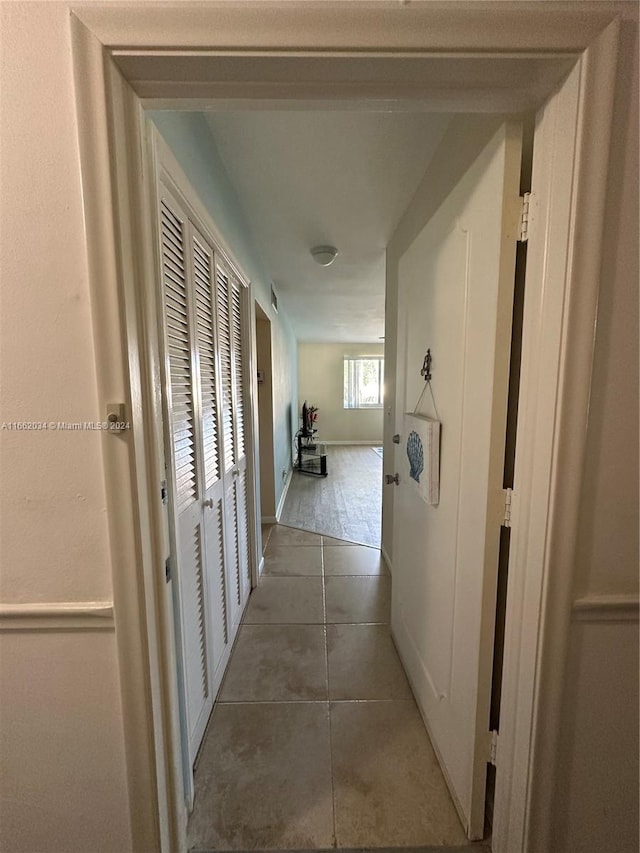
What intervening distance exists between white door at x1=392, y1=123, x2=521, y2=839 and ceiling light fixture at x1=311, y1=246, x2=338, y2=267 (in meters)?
1.18

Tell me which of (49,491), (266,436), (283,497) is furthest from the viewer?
(283,497)

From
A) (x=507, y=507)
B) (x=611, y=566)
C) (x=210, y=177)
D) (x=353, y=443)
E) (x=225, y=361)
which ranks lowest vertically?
(x=353, y=443)

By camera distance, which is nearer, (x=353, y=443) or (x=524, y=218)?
(x=524, y=218)

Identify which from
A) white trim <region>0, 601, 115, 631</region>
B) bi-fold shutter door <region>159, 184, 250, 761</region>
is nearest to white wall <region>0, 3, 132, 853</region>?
white trim <region>0, 601, 115, 631</region>

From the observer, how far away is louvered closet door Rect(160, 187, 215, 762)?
1034 mm

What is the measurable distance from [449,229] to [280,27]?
704 millimetres

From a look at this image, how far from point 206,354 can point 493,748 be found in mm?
1664

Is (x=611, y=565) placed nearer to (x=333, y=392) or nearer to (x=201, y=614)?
(x=201, y=614)

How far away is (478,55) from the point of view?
2.03 feet

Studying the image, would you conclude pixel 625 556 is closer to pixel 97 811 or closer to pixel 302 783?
pixel 302 783

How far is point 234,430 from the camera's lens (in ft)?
6.24

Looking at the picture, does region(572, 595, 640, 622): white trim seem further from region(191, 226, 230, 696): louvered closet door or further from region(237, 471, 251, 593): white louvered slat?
region(237, 471, 251, 593): white louvered slat

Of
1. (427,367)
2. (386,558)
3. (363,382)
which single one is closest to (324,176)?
(427,367)

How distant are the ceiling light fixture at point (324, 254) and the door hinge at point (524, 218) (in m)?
1.85
